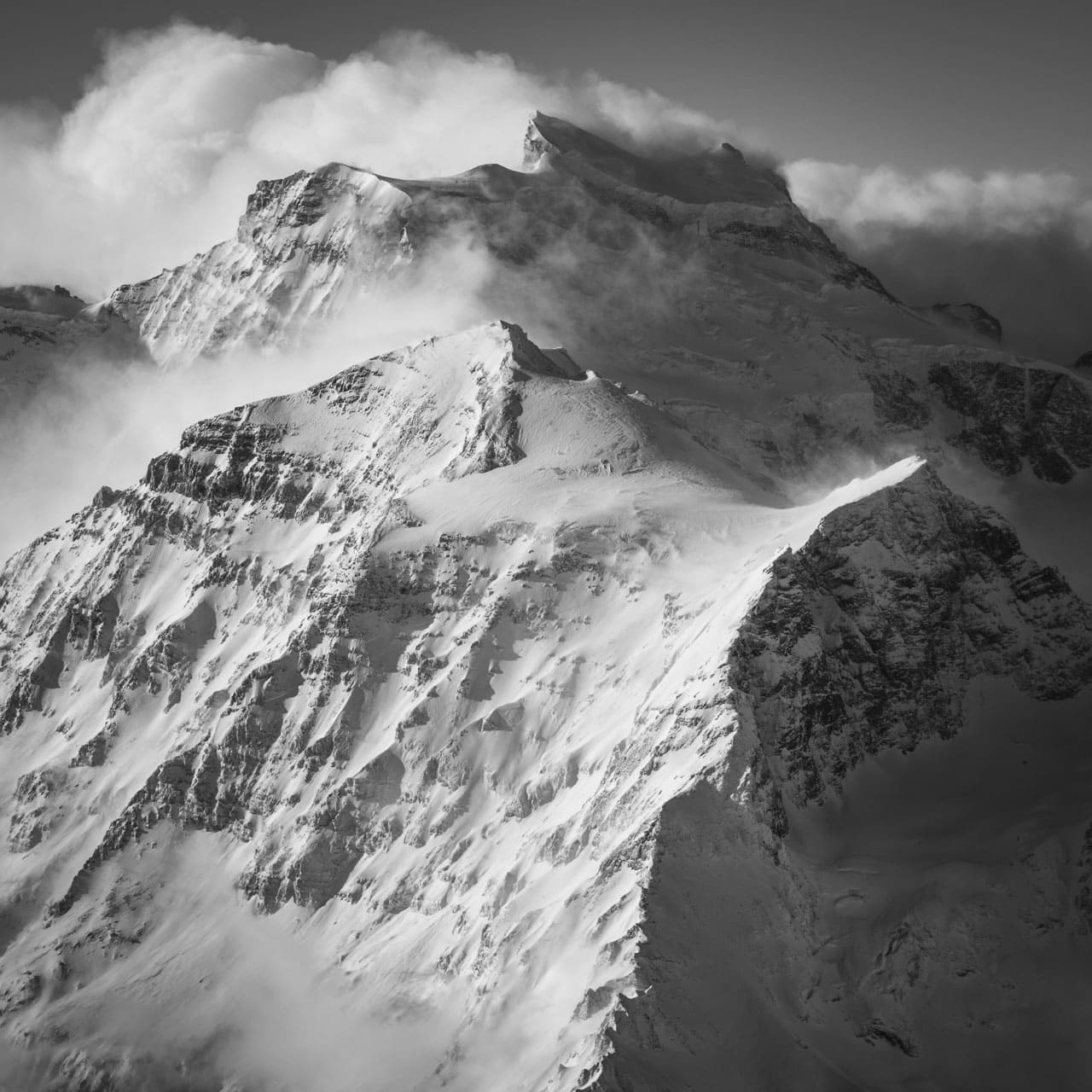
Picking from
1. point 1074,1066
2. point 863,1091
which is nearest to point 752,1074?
point 863,1091

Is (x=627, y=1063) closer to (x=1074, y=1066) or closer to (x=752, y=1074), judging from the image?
(x=752, y=1074)

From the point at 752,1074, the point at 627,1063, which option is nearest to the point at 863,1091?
the point at 752,1074

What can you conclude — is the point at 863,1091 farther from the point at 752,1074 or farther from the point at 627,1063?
the point at 627,1063

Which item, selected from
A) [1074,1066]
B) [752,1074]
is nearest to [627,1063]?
[752,1074]

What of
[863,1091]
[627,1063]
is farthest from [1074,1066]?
[627,1063]

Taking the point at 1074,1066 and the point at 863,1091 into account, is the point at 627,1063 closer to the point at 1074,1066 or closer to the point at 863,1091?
the point at 863,1091
